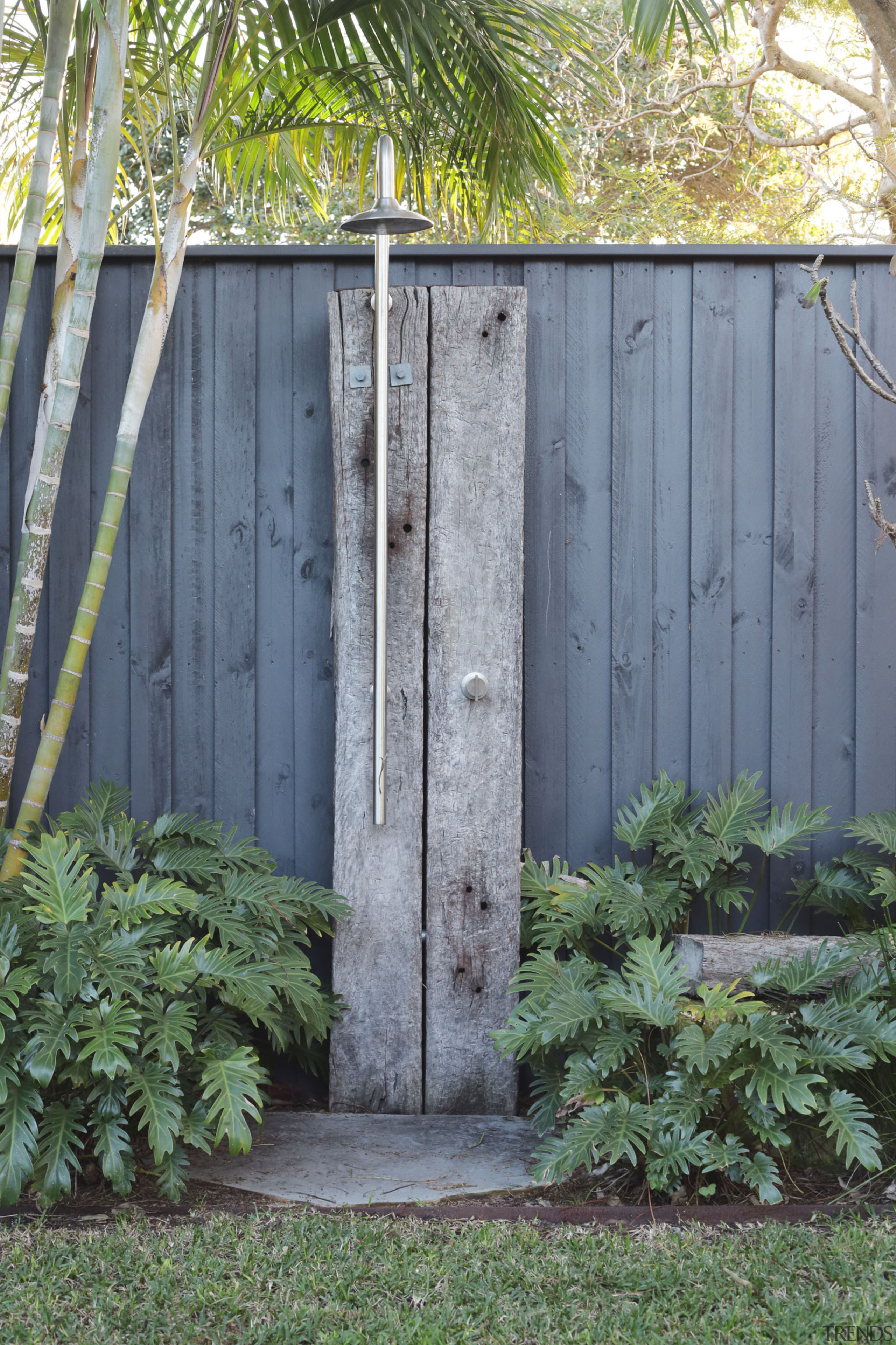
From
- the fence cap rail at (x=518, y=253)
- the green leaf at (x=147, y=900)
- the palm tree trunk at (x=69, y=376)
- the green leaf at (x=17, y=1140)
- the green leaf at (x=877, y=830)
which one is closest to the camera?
the green leaf at (x=17, y=1140)

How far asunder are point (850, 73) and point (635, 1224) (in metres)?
9.16

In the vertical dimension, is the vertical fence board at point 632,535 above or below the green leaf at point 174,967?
above

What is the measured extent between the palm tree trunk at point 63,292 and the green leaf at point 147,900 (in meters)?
0.52

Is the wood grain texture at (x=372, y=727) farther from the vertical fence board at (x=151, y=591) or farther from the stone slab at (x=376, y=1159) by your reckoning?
the vertical fence board at (x=151, y=591)

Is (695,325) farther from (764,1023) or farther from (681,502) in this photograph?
(764,1023)

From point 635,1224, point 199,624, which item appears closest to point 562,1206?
point 635,1224

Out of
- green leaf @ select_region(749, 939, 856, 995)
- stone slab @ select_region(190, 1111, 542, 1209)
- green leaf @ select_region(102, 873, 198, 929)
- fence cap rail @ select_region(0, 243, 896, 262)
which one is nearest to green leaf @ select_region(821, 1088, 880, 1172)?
green leaf @ select_region(749, 939, 856, 995)

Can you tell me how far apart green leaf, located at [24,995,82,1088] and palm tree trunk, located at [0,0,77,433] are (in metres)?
1.32

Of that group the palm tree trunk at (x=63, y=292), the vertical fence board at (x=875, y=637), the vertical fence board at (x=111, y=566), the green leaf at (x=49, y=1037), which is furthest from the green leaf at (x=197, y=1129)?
the vertical fence board at (x=875, y=637)

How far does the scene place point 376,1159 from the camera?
224 centimetres

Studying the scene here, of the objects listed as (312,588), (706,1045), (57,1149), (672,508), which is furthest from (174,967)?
(672,508)

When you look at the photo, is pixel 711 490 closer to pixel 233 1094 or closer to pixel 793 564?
pixel 793 564

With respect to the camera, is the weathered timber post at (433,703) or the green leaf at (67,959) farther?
the weathered timber post at (433,703)

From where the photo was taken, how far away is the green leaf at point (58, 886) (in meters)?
1.93
